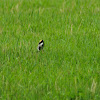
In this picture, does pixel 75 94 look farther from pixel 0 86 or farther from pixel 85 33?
pixel 85 33

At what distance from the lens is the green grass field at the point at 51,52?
430 cm

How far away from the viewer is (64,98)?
411 centimetres

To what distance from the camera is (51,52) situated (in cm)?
579

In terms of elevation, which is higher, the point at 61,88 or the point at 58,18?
the point at 58,18

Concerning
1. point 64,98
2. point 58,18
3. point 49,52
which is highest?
point 58,18

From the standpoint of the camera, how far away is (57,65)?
5246mm

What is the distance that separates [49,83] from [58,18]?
13.3ft

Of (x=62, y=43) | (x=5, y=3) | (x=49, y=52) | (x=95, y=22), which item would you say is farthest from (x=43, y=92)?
(x=5, y=3)

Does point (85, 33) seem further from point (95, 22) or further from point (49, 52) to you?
point (49, 52)

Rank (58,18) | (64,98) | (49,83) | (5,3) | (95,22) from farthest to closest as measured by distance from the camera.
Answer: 1. (5,3)
2. (58,18)
3. (95,22)
4. (49,83)
5. (64,98)

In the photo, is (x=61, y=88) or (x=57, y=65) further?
(x=57, y=65)

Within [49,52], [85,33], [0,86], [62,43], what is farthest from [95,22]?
[0,86]

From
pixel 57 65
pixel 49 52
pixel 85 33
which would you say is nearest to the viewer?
pixel 57 65

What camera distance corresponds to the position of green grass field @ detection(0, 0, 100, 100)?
4305 millimetres
